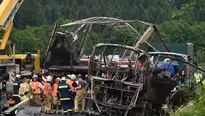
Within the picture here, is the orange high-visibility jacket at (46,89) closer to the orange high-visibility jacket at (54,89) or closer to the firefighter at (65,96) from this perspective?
the orange high-visibility jacket at (54,89)

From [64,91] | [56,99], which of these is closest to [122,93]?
[64,91]

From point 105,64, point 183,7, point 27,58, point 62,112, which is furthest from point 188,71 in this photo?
point 27,58

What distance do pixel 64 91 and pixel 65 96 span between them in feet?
0.72

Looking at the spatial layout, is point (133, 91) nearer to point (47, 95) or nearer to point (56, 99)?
point (56, 99)

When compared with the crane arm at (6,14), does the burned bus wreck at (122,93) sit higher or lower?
lower

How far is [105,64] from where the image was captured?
17312 millimetres

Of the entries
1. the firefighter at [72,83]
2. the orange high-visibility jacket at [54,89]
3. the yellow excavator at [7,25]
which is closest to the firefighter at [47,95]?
the orange high-visibility jacket at [54,89]

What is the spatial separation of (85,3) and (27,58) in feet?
269

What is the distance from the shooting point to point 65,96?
59.9 ft

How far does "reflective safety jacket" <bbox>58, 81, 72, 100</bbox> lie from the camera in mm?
18016

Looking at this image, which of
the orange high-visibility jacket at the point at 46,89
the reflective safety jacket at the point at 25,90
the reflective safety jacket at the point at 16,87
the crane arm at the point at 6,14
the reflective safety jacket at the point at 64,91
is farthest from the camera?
the crane arm at the point at 6,14

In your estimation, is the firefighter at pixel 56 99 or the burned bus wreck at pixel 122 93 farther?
the firefighter at pixel 56 99

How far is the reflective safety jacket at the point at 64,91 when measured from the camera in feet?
59.1

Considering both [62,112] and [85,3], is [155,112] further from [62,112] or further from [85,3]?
[85,3]
